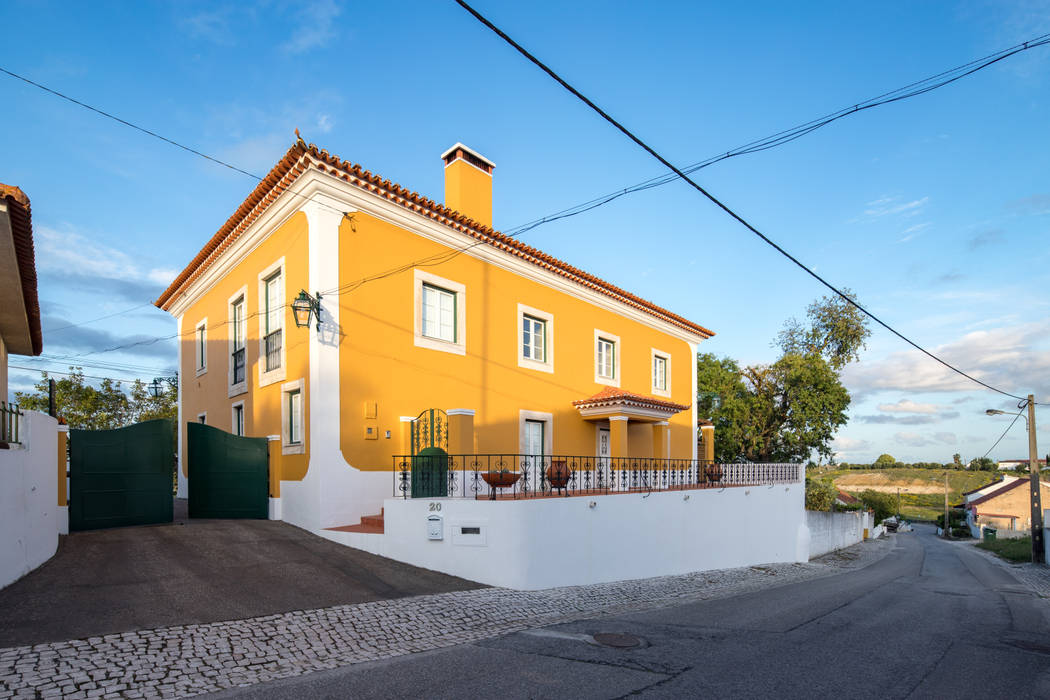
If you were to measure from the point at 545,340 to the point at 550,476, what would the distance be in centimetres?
629

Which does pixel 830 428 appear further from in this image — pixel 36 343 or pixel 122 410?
pixel 122 410

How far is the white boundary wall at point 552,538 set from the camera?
906cm

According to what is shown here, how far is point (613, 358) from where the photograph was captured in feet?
62.1

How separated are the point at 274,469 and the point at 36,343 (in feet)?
22.2

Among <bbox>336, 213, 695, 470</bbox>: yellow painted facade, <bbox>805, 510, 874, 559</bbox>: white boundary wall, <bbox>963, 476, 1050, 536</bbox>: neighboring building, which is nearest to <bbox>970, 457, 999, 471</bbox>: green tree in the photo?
<bbox>963, 476, 1050, 536</bbox>: neighboring building

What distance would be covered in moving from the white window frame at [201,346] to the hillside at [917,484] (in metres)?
83.0

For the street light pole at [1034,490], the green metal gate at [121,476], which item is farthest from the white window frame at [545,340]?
the street light pole at [1034,490]

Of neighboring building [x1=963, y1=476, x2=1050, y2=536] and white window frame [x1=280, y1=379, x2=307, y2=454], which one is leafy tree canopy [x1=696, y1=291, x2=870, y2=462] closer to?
white window frame [x1=280, y1=379, x2=307, y2=454]

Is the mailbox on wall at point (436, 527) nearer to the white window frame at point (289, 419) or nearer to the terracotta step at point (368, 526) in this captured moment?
the terracotta step at point (368, 526)

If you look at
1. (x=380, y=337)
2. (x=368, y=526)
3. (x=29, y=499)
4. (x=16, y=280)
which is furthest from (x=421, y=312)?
(x=29, y=499)

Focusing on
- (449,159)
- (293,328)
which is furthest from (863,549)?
(293,328)

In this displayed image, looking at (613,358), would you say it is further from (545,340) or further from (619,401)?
(545,340)

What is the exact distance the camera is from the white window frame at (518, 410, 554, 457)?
594 inches

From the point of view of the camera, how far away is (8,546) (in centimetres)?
679
